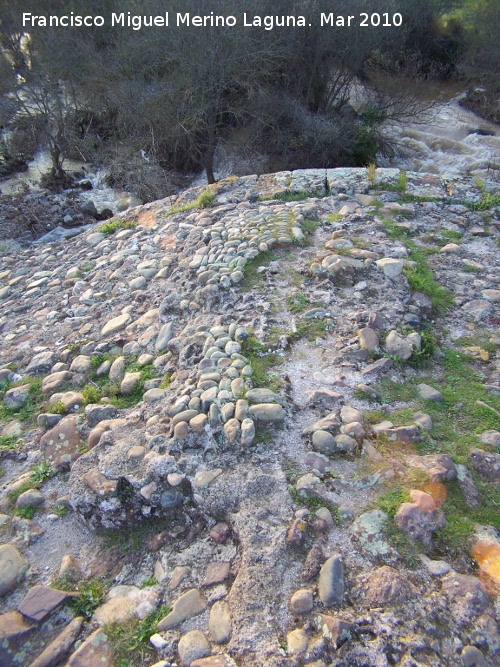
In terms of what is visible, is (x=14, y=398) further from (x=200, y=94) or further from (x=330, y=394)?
(x=200, y=94)

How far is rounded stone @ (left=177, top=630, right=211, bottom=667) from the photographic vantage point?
1.83 metres

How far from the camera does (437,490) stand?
2.22m

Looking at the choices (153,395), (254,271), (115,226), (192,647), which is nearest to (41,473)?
(153,395)

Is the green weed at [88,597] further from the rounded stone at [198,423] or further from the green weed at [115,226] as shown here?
the green weed at [115,226]

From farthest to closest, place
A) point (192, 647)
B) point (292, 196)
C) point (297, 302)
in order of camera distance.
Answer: point (292, 196), point (297, 302), point (192, 647)

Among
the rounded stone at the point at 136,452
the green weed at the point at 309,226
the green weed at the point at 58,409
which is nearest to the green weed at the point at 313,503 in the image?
the rounded stone at the point at 136,452

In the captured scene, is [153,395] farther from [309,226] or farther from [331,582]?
[309,226]

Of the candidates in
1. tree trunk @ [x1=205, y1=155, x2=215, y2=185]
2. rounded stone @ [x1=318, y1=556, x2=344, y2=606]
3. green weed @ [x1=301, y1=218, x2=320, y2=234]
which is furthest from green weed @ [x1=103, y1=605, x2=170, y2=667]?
tree trunk @ [x1=205, y1=155, x2=215, y2=185]

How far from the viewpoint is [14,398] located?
11.0 feet

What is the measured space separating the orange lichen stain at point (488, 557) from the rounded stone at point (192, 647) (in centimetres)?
107

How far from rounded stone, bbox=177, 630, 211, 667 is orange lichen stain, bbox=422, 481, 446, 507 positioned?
1.07 metres

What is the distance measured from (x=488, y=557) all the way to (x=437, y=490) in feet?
1.03

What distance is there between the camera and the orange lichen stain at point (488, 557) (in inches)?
76.8

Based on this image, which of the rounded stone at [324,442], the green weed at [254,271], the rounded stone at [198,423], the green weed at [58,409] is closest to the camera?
the rounded stone at [324,442]
